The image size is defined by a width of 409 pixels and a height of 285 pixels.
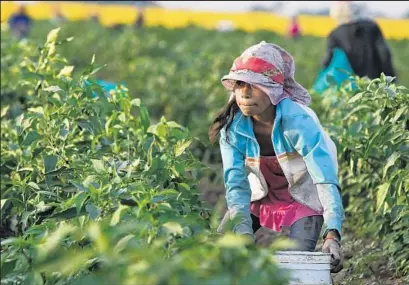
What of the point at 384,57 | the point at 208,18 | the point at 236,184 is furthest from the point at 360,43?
the point at 208,18

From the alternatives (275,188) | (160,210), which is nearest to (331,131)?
(275,188)

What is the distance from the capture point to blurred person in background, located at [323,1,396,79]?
8.90m

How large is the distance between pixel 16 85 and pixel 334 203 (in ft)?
10.2

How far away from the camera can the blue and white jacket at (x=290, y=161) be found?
445cm

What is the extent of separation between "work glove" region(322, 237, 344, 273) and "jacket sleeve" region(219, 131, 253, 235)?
1.37 feet

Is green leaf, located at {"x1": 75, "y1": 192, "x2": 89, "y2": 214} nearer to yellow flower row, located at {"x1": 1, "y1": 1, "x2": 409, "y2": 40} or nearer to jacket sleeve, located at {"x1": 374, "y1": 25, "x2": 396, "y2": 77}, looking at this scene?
jacket sleeve, located at {"x1": 374, "y1": 25, "x2": 396, "y2": 77}

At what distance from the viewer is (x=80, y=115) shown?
5316mm

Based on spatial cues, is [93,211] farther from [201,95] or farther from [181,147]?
[201,95]

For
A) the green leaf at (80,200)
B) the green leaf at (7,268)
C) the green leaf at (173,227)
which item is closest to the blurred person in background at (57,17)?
the green leaf at (80,200)

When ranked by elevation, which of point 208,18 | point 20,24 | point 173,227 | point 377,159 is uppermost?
point 173,227

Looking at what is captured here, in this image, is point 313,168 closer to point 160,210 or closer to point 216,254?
point 160,210

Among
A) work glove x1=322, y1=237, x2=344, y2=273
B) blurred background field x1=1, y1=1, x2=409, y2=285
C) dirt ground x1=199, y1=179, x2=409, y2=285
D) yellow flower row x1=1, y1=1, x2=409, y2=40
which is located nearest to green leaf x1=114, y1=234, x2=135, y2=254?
work glove x1=322, y1=237, x2=344, y2=273

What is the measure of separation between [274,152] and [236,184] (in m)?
0.23

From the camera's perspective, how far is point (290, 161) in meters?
4.66
